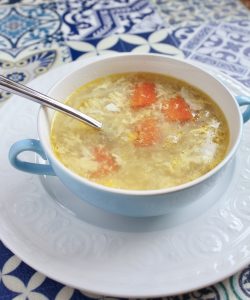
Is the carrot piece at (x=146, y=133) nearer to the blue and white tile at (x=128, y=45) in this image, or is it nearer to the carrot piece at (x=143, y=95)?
the carrot piece at (x=143, y=95)

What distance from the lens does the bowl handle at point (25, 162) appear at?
0.75m

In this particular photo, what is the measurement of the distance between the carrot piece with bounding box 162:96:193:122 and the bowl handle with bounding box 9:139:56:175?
10.9 inches

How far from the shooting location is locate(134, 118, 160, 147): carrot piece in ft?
2.80

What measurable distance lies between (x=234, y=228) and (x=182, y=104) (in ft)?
1.00

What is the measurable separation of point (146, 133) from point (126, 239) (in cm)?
22

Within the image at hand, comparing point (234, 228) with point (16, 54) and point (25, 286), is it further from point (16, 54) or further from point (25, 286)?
point (16, 54)

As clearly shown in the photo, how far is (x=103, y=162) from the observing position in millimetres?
818

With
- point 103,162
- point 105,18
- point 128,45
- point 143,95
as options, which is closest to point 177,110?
point 143,95

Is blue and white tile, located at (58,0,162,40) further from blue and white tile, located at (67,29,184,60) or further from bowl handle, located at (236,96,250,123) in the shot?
bowl handle, located at (236,96,250,123)

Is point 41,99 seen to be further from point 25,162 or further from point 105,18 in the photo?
point 105,18

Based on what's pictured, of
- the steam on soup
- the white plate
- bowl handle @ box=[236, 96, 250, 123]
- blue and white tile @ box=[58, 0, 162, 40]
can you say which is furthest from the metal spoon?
blue and white tile @ box=[58, 0, 162, 40]

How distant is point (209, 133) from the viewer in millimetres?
880

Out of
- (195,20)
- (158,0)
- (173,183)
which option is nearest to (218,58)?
(195,20)

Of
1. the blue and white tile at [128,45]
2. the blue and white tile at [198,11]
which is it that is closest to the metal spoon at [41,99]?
the blue and white tile at [128,45]
